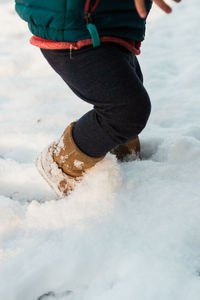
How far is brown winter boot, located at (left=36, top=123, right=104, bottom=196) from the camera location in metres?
1.10

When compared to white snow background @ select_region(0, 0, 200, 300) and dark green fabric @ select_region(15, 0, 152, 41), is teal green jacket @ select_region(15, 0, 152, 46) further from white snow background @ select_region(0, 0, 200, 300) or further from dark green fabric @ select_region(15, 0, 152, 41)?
white snow background @ select_region(0, 0, 200, 300)

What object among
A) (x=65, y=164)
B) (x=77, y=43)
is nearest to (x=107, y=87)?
(x=77, y=43)

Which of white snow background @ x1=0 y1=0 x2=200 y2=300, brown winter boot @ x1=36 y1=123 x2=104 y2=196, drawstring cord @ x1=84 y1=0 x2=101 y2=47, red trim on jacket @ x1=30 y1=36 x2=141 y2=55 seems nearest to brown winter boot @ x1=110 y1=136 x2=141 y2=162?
white snow background @ x1=0 y1=0 x2=200 y2=300

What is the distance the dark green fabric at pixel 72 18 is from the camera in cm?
90

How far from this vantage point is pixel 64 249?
92 centimetres

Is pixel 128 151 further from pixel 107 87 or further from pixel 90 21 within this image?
pixel 90 21

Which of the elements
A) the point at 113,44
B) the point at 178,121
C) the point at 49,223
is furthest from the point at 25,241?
the point at 178,121

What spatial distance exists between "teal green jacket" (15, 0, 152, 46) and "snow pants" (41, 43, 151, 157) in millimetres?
41

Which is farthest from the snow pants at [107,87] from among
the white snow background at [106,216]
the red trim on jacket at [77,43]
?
the white snow background at [106,216]

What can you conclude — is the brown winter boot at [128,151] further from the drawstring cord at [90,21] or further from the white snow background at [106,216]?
the drawstring cord at [90,21]

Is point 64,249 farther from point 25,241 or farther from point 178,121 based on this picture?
point 178,121

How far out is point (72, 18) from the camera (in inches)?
35.6

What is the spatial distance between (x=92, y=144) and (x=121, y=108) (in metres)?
0.15

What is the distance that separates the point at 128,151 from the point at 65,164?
25 cm
